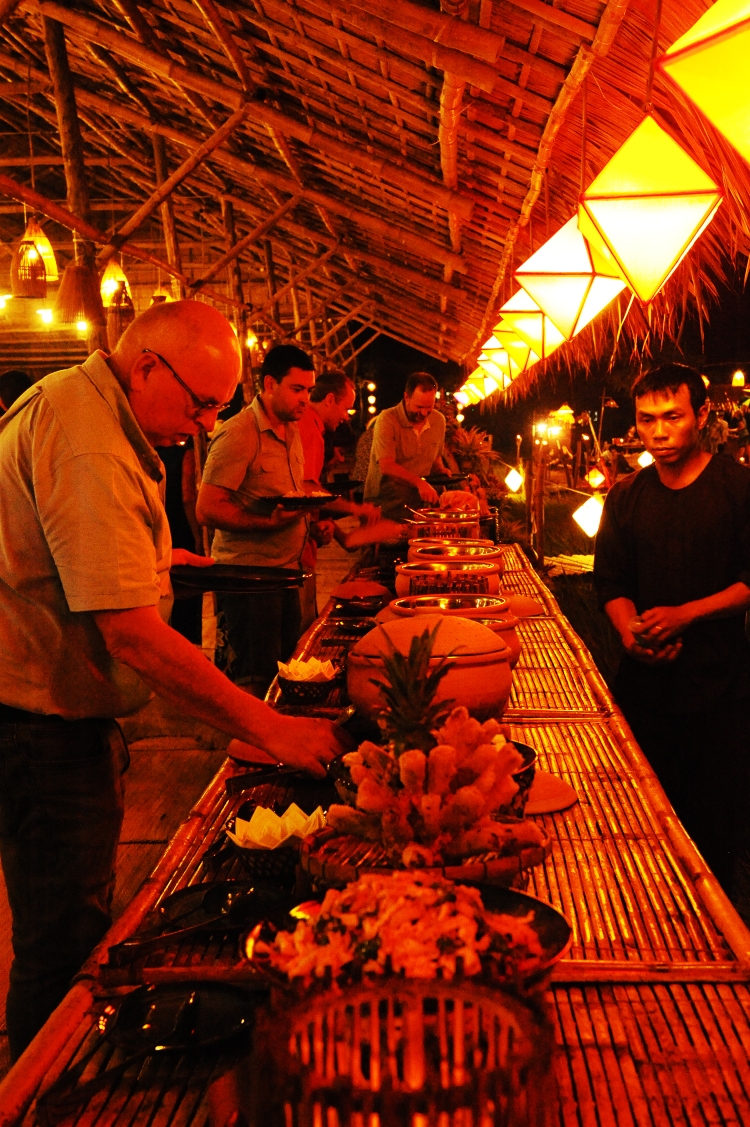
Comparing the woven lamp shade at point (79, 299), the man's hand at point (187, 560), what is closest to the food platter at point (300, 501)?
the man's hand at point (187, 560)

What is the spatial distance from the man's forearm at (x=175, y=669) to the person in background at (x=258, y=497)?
234 cm

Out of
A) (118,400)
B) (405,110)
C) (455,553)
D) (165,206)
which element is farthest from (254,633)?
(165,206)

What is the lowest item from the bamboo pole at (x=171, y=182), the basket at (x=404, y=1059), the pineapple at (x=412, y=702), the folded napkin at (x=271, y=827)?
the folded napkin at (x=271, y=827)

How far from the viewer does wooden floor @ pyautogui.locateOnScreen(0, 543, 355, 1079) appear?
151 inches

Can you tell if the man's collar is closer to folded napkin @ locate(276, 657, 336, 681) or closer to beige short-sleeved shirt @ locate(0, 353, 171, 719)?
beige short-sleeved shirt @ locate(0, 353, 171, 719)

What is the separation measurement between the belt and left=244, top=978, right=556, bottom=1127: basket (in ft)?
4.59

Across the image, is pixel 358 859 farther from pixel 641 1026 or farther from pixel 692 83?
pixel 692 83

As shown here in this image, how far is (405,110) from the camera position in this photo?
601 cm

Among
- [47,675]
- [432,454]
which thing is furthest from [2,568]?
[432,454]

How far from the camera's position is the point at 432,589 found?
263cm

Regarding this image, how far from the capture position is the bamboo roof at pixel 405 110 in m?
3.90

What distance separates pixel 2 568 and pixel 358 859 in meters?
1.17

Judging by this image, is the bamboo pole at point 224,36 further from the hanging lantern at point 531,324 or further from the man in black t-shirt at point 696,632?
the man in black t-shirt at point 696,632

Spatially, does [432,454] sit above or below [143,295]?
below
